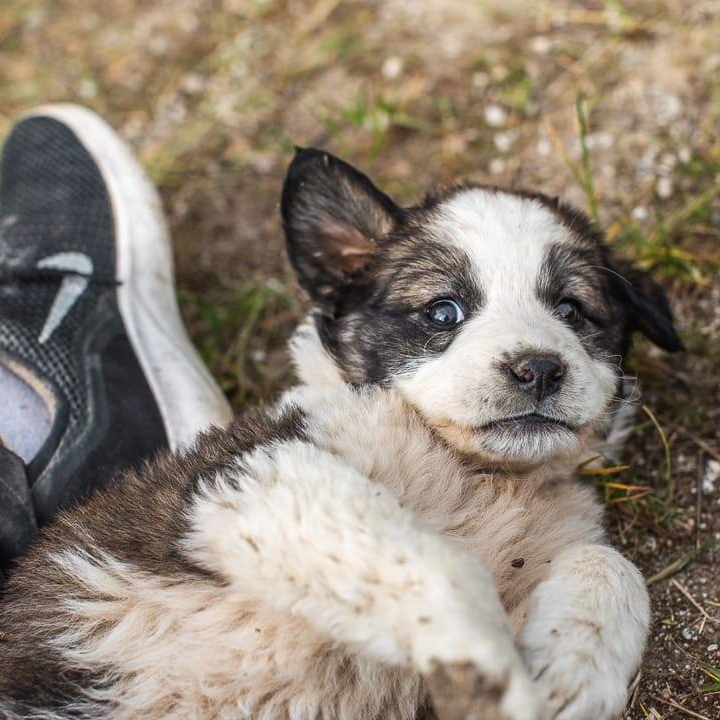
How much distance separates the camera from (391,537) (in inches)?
83.2

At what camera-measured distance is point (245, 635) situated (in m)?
2.26

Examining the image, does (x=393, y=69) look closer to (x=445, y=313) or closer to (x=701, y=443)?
(x=445, y=313)

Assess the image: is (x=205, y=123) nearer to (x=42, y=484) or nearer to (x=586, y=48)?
(x=586, y=48)

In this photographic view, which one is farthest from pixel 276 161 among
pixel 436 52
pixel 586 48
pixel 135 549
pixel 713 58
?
pixel 135 549

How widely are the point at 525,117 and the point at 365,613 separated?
3450mm

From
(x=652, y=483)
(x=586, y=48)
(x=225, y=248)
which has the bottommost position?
(x=652, y=483)

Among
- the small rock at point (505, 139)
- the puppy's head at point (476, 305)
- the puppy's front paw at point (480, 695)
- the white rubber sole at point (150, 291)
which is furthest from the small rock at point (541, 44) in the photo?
the puppy's front paw at point (480, 695)

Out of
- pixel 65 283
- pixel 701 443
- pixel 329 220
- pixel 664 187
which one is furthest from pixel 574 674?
pixel 664 187

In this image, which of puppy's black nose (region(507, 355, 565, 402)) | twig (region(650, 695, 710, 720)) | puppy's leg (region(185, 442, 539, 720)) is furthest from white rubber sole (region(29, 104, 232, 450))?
twig (region(650, 695, 710, 720))

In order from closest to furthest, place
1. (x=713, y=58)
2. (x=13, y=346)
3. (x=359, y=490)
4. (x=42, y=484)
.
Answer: (x=359, y=490)
(x=42, y=484)
(x=13, y=346)
(x=713, y=58)

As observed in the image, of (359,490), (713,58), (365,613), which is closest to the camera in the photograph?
(365,613)

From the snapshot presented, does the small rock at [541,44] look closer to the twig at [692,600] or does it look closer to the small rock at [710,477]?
the small rock at [710,477]

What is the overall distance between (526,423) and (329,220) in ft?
3.74

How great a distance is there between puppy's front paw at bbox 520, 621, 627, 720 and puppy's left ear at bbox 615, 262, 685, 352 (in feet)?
4.75
